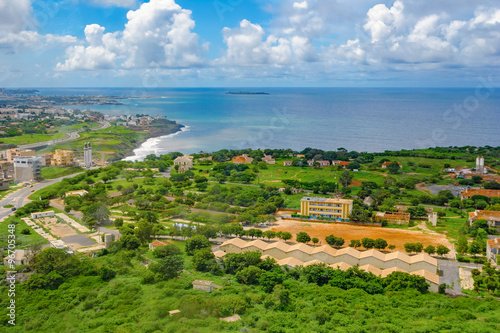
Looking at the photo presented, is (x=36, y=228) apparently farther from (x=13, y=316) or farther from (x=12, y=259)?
(x=13, y=316)

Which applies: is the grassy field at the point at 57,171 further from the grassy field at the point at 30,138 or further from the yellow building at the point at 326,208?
the yellow building at the point at 326,208

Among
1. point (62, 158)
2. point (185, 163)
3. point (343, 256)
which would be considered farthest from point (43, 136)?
point (343, 256)

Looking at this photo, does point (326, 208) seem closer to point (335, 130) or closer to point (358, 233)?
point (358, 233)

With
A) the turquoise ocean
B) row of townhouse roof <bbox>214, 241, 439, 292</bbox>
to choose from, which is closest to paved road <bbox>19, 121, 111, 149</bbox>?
the turquoise ocean

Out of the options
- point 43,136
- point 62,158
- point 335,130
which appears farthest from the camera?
point 335,130

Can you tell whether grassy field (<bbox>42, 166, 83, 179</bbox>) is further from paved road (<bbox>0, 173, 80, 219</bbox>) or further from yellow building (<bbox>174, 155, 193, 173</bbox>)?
yellow building (<bbox>174, 155, 193, 173</bbox>)

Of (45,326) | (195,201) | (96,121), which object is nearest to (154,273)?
(45,326)
